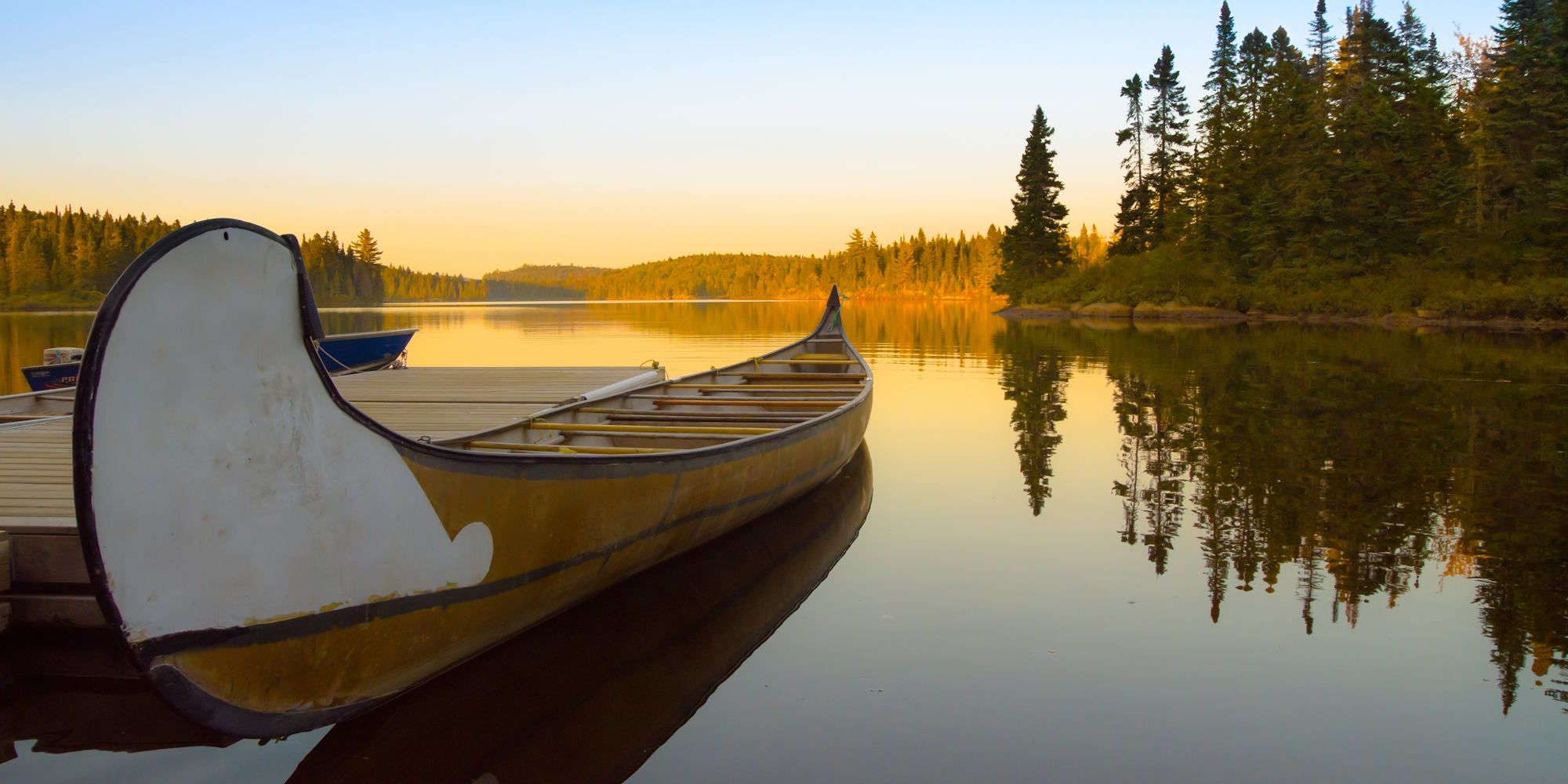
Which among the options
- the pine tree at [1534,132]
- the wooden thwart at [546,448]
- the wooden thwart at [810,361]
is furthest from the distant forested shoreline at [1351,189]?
the wooden thwart at [546,448]

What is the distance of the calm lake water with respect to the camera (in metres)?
3.88

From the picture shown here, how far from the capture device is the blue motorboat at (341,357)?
41.8 ft

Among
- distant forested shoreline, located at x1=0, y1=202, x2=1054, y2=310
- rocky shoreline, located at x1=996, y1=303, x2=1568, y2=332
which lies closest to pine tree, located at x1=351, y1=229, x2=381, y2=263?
distant forested shoreline, located at x1=0, y1=202, x2=1054, y2=310

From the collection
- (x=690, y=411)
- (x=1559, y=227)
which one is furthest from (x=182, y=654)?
(x=1559, y=227)

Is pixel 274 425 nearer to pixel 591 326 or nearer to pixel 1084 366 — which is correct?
pixel 1084 366

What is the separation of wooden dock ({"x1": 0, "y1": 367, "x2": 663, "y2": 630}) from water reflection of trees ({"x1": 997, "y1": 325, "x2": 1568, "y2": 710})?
5.83m

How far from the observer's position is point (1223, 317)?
46.1 m

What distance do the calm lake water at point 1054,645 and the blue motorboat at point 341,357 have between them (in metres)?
9.72

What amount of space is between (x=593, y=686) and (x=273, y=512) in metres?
1.81

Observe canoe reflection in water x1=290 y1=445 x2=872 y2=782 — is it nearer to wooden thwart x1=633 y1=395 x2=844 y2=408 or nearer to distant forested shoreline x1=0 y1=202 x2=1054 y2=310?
wooden thwart x1=633 y1=395 x2=844 y2=408

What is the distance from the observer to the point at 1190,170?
2258 inches

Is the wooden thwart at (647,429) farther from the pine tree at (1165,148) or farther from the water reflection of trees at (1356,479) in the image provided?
the pine tree at (1165,148)

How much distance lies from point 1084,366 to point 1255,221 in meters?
32.3

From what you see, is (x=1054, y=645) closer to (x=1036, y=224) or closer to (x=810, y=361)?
(x=810, y=361)
